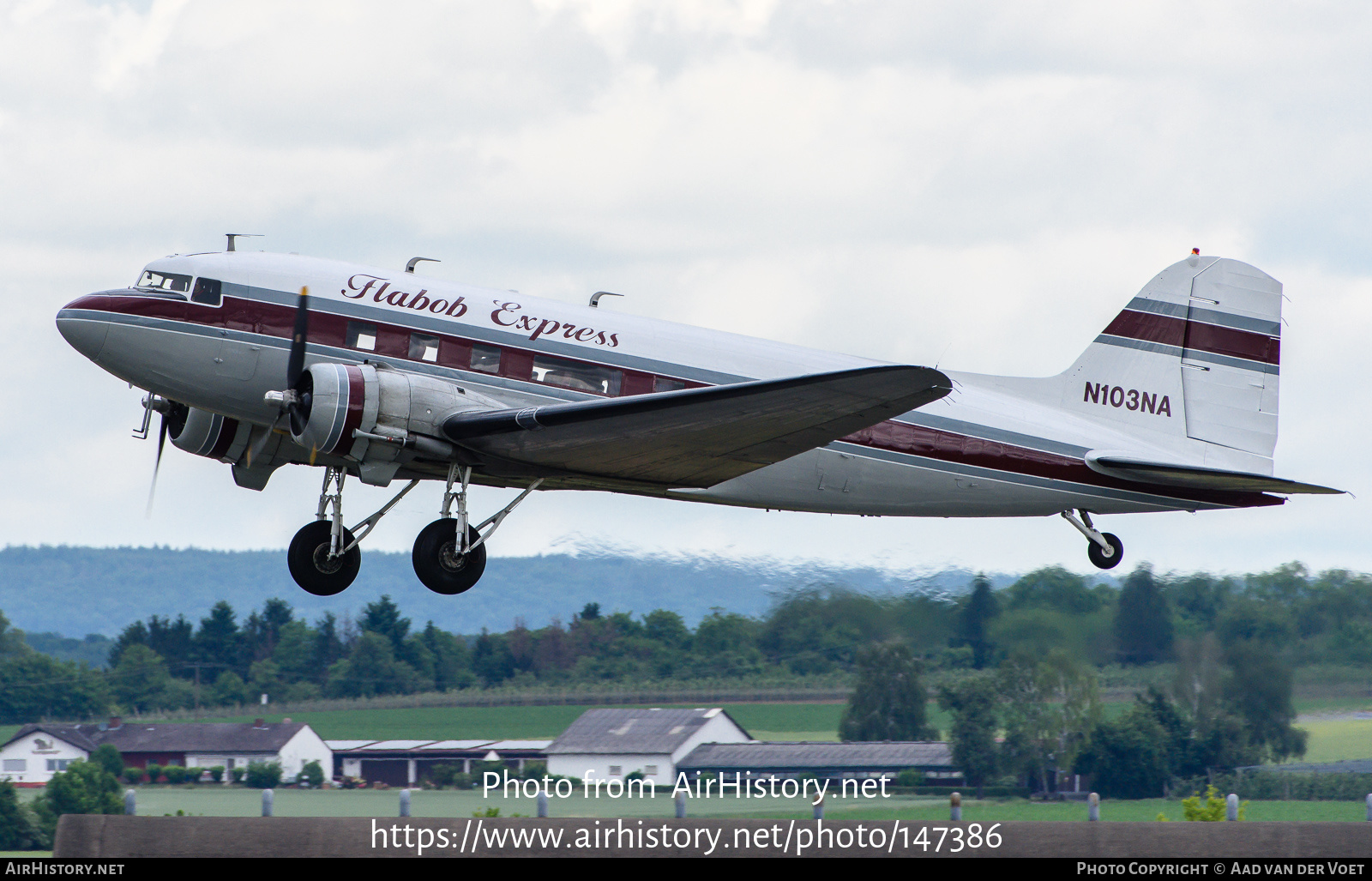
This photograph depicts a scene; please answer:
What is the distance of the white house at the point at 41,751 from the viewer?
3519 cm

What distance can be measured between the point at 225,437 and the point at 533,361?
12.4ft

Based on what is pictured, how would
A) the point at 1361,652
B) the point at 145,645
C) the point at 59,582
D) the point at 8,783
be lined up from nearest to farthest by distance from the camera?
the point at 1361,652 < the point at 8,783 < the point at 145,645 < the point at 59,582

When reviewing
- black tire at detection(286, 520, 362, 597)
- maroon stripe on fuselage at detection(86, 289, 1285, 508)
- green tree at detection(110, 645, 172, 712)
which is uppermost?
maroon stripe on fuselage at detection(86, 289, 1285, 508)

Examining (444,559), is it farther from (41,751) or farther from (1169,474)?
(41,751)

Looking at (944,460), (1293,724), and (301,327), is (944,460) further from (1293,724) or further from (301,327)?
(1293,724)

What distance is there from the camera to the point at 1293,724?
2295 centimetres

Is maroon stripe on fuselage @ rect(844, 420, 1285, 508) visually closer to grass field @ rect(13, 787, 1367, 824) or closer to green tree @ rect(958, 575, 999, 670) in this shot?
grass field @ rect(13, 787, 1367, 824)

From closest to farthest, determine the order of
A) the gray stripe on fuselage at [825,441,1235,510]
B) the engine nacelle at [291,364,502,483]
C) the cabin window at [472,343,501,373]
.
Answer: the engine nacelle at [291,364,502,483], the cabin window at [472,343,501,373], the gray stripe on fuselage at [825,441,1235,510]

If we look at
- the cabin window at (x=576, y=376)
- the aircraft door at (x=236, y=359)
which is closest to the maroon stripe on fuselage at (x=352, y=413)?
the aircraft door at (x=236, y=359)

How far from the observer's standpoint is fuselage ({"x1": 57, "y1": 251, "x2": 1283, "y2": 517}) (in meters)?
14.9

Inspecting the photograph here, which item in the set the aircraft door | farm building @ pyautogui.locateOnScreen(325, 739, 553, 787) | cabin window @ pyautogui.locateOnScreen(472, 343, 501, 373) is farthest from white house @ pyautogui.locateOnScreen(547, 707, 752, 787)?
the aircraft door

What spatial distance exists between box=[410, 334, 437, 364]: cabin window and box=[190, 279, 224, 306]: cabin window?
200 cm

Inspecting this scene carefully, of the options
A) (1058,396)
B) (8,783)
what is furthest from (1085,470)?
(8,783)

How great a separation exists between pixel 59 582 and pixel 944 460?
529ft
